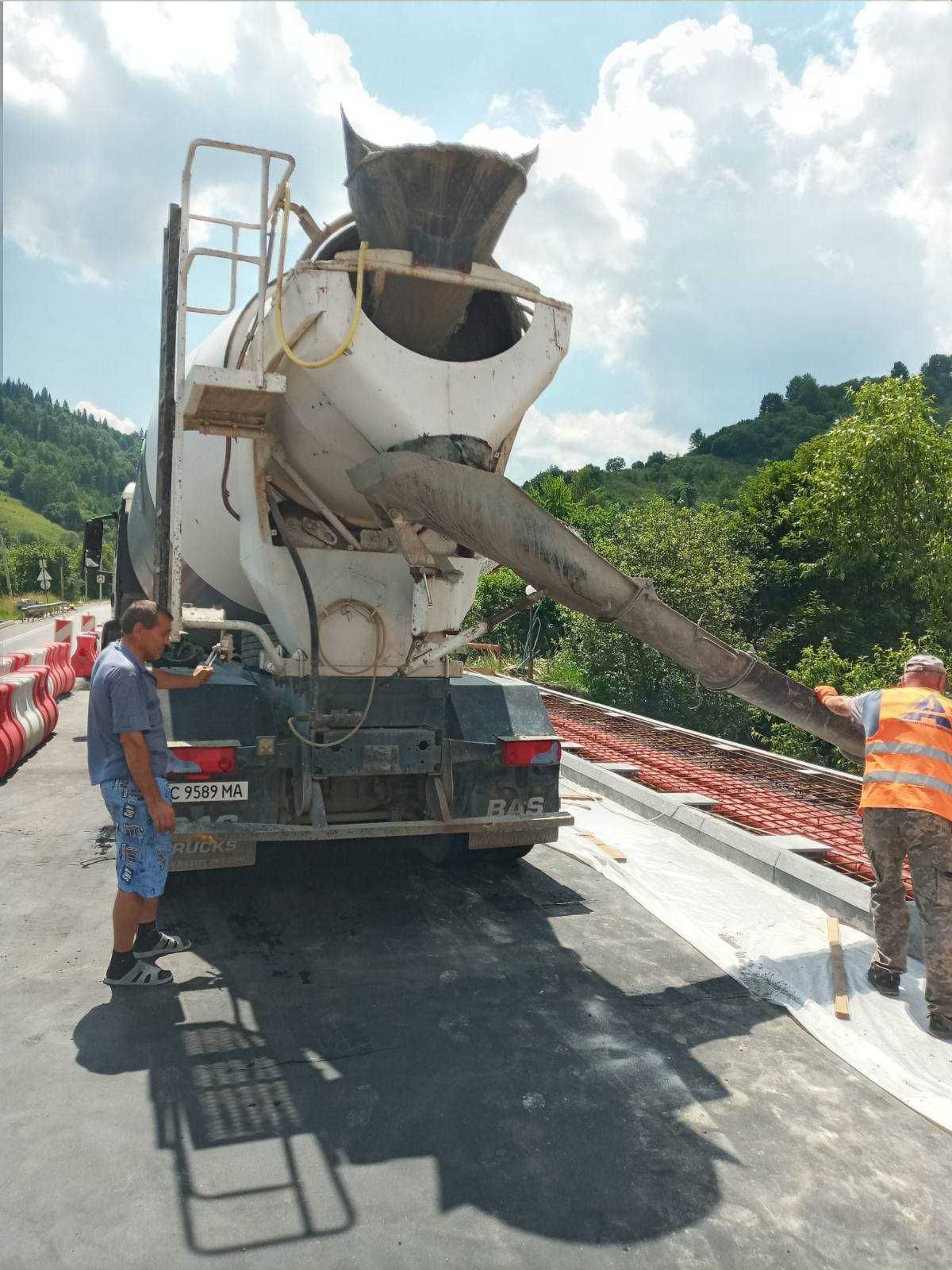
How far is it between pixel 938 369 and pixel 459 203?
336ft

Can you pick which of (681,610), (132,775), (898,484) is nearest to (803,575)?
(681,610)

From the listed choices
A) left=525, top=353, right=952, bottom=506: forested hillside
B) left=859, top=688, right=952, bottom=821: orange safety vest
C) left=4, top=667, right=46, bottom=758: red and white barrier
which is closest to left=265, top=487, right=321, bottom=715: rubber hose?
left=859, top=688, right=952, bottom=821: orange safety vest

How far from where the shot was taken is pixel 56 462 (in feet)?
515

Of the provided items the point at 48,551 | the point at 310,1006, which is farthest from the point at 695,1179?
the point at 48,551

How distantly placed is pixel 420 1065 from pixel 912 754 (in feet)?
8.92

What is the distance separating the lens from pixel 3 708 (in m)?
8.77

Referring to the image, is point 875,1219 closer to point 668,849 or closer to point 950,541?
point 668,849

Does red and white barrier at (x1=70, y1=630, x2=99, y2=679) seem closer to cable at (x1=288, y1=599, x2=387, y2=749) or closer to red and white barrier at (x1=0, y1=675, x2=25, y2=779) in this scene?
red and white barrier at (x1=0, y1=675, x2=25, y2=779)

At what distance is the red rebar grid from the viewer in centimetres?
669

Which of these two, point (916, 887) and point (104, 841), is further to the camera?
point (104, 841)

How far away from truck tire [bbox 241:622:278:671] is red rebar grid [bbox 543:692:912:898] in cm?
388

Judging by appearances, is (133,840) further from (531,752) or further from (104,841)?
(104,841)

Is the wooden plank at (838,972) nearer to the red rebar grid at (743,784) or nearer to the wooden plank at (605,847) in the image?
the red rebar grid at (743,784)

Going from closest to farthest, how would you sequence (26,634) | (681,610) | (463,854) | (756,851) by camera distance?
1. (463,854)
2. (756,851)
3. (681,610)
4. (26,634)
